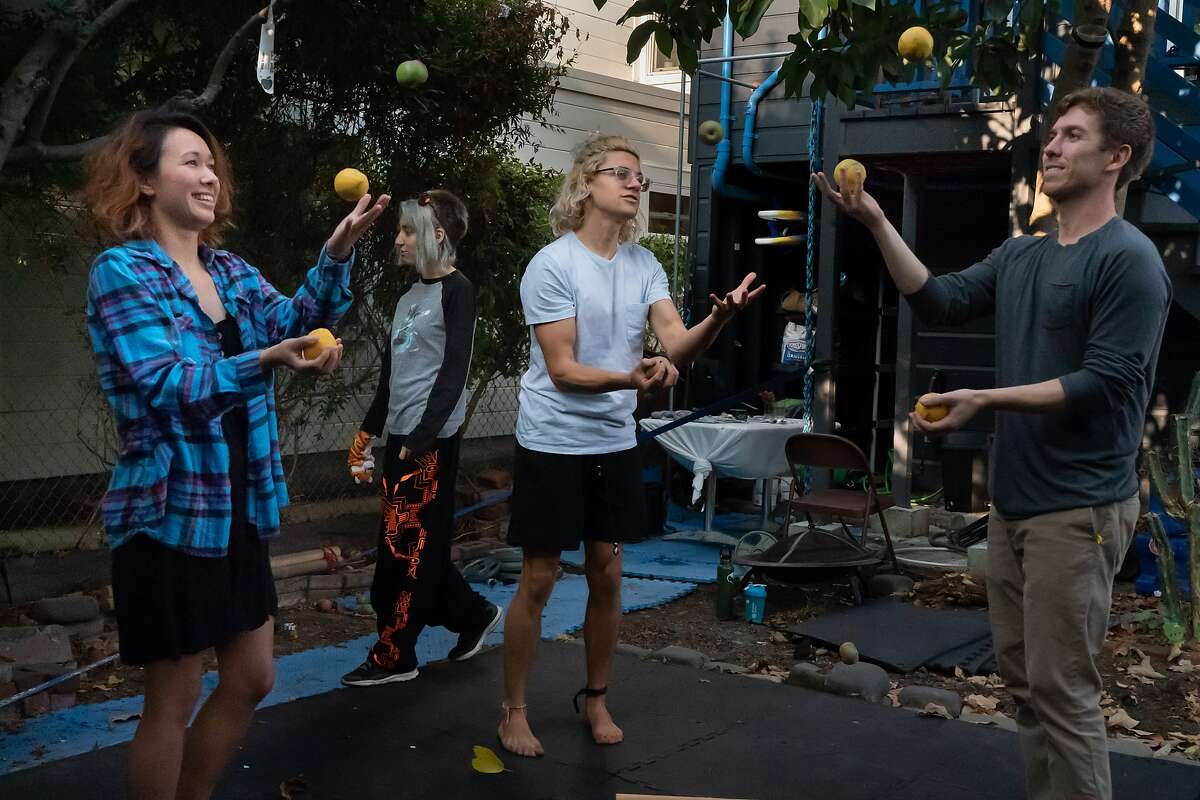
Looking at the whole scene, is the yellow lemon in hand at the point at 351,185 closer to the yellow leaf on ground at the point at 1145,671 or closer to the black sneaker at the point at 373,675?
the black sneaker at the point at 373,675

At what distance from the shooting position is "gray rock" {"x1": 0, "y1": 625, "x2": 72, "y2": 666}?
483 cm

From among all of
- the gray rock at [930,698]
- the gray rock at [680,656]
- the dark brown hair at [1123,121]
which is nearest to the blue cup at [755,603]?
the gray rock at [680,656]

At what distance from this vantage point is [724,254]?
11297mm

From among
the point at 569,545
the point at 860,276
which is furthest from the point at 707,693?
the point at 860,276

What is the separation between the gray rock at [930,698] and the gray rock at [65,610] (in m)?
3.71

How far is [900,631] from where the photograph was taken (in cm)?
601

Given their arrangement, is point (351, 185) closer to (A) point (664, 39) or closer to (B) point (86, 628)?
(A) point (664, 39)

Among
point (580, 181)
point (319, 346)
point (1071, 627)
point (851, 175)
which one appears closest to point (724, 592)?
point (580, 181)

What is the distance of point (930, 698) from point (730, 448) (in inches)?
146

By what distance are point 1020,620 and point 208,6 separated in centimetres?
494

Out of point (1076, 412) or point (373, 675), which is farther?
point (373, 675)

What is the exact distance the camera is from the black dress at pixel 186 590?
263cm

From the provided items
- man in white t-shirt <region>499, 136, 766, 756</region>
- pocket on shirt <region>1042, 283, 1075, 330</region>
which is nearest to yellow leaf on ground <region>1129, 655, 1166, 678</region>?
man in white t-shirt <region>499, 136, 766, 756</region>

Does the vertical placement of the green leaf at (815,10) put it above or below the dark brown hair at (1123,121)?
above
